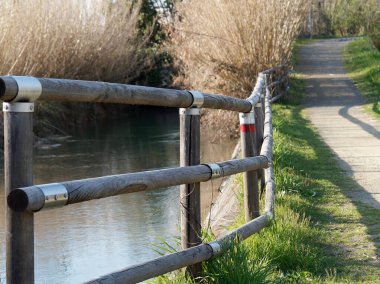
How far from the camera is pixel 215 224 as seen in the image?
27.7 feet

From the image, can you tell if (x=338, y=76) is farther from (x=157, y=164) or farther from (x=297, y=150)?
(x=297, y=150)

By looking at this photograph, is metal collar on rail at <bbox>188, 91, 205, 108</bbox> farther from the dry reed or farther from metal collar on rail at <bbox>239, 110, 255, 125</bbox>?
the dry reed

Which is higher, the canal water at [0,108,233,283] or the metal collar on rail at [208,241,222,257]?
the metal collar on rail at [208,241,222,257]

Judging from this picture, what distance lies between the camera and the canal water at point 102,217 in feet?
29.0

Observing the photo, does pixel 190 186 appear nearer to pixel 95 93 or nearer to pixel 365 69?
pixel 95 93

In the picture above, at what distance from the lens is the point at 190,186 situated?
213 inches

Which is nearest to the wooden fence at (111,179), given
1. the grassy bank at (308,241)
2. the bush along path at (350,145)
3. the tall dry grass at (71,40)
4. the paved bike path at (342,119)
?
the grassy bank at (308,241)

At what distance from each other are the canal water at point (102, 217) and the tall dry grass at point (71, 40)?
9.53ft

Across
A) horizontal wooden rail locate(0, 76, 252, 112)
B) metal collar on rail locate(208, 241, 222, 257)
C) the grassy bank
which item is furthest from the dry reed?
horizontal wooden rail locate(0, 76, 252, 112)

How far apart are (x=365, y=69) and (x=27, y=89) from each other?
2864 cm

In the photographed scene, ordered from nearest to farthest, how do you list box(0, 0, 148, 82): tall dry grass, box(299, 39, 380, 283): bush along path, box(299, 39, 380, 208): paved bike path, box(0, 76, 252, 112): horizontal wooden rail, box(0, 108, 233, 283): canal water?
1. box(0, 76, 252, 112): horizontal wooden rail
2. box(299, 39, 380, 283): bush along path
3. box(0, 108, 233, 283): canal water
4. box(299, 39, 380, 208): paved bike path
5. box(0, 0, 148, 82): tall dry grass

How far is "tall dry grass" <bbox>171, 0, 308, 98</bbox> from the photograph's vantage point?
69.6 ft

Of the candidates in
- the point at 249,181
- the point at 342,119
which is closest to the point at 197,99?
the point at 249,181

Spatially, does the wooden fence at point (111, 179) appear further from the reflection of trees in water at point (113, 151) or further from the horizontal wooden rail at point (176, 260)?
the reflection of trees in water at point (113, 151)
